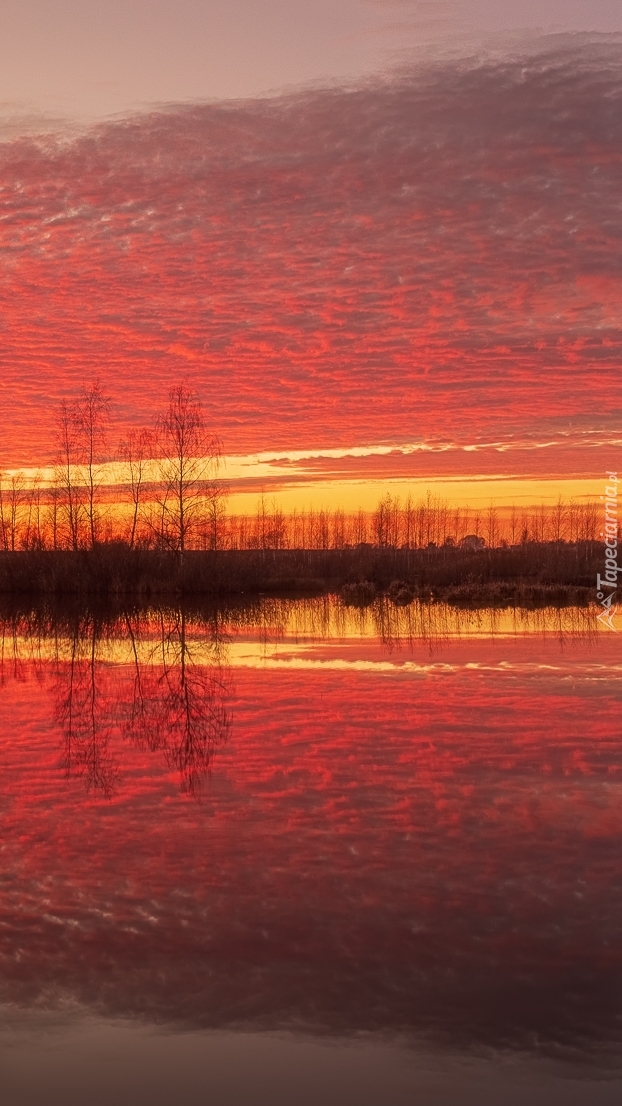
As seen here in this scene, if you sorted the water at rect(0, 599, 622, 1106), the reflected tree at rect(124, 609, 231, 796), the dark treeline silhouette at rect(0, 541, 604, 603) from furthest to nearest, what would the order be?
the dark treeline silhouette at rect(0, 541, 604, 603) → the reflected tree at rect(124, 609, 231, 796) → the water at rect(0, 599, 622, 1106)

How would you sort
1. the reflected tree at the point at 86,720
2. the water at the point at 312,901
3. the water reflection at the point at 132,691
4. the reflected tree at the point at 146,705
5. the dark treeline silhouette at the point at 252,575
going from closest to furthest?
the water at the point at 312,901 → the reflected tree at the point at 86,720 → the reflected tree at the point at 146,705 → the water reflection at the point at 132,691 → the dark treeline silhouette at the point at 252,575

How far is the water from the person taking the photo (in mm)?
4676

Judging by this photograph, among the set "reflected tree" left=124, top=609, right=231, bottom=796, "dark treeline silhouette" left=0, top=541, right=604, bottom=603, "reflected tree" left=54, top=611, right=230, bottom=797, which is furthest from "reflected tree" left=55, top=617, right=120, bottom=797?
"dark treeline silhouette" left=0, top=541, right=604, bottom=603

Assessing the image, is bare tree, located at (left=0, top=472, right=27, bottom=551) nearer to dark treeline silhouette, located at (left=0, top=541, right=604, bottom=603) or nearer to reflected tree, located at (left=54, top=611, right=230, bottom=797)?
dark treeline silhouette, located at (left=0, top=541, right=604, bottom=603)

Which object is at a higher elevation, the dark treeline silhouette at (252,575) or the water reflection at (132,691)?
the dark treeline silhouette at (252,575)

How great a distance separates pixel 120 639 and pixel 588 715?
43.8 ft

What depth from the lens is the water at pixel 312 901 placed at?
4676 mm

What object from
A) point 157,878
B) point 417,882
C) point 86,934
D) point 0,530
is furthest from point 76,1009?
point 0,530

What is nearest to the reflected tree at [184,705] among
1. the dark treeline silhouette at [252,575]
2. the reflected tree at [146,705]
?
the reflected tree at [146,705]

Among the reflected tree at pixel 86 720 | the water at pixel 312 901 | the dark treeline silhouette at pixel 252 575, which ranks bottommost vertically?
the water at pixel 312 901

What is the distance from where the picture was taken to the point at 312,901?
6.50 metres

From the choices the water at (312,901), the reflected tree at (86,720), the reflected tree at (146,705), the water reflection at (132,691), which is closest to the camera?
the water at (312,901)

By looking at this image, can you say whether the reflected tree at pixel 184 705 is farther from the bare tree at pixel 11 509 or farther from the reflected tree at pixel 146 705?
the bare tree at pixel 11 509

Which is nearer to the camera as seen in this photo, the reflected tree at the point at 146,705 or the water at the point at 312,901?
the water at the point at 312,901
